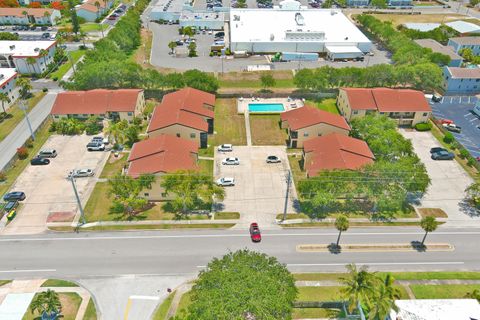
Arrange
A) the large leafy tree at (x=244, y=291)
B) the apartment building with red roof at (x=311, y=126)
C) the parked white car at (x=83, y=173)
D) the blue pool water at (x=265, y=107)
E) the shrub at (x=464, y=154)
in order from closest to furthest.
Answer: the large leafy tree at (x=244, y=291)
the parked white car at (x=83, y=173)
the shrub at (x=464, y=154)
the apartment building with red roof at (x=311, y=126)
the blue pool water at (x=265, y=107)

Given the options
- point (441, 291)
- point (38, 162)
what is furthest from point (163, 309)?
point (38, 162)

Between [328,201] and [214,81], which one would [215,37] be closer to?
[214,81]

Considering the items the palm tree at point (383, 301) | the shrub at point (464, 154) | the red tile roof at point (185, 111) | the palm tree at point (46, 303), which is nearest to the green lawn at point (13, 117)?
the red tile roof at point (185, 111)

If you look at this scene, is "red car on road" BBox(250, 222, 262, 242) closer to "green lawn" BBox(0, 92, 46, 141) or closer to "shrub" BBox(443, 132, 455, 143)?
"shrub" BBox(443, 132, 455, 143)

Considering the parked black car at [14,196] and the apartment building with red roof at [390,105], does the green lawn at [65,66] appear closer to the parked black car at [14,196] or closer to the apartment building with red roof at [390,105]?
the parked black car at [14,196]

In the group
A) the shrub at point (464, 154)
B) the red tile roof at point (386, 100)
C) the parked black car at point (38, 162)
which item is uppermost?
the red tile roof at point (386, 100)

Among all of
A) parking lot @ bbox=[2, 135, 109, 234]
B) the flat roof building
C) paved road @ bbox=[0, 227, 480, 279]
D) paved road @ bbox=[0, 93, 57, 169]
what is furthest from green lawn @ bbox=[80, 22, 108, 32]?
the flat roof building

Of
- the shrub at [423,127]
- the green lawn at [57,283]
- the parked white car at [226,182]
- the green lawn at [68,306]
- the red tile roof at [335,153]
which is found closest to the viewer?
the green lawn at [68,306]

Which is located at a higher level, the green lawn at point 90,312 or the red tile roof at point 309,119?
the red tile roof at point 309,119
